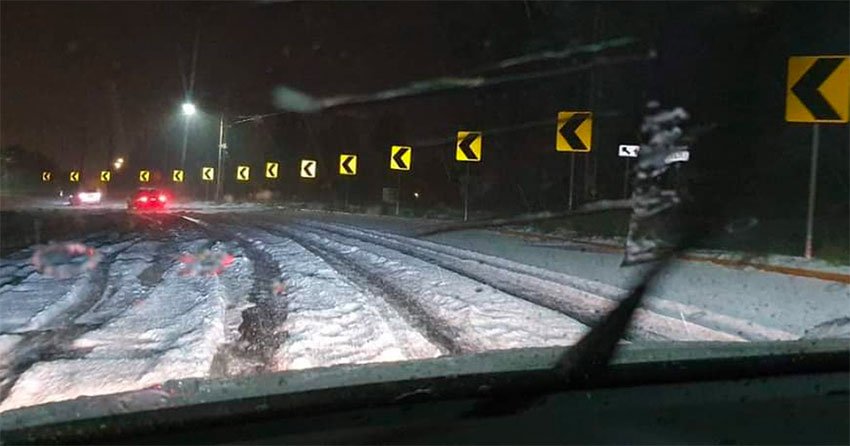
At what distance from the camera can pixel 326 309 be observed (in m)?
9.66

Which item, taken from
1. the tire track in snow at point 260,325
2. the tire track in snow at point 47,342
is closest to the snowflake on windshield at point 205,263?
the tire track in snow at point 260,325

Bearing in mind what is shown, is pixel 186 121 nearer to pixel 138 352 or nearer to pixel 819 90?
pixel 819 90

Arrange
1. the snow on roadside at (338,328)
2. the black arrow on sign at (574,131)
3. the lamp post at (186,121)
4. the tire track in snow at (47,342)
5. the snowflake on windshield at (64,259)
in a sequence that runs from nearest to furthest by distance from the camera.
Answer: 1. the tire track in snow at (47,342)
2. the snow on roadside at (338,328)
3. the snowflake on windshield at (64,259)
4. the black arrow on sign at (574,131)
5. the lamp post at (186,121)

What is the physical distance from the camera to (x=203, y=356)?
23.8 feet

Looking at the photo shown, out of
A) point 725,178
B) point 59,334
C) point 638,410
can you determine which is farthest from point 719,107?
point 638,410

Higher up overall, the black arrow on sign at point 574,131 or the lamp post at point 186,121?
the lamp post at point 186,121

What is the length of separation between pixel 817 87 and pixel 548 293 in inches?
218

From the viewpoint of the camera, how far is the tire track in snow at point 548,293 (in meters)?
8.51

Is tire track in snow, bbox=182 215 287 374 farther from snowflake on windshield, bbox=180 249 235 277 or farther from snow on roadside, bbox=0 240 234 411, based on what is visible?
snowflake on windshield, bbox=180 249 235 277

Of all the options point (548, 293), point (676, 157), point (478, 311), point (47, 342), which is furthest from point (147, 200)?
point (47, 342)

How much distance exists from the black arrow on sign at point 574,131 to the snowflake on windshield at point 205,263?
26.7 ft

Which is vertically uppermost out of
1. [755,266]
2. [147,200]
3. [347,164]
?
[347,164]

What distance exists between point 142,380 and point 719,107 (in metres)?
23.6

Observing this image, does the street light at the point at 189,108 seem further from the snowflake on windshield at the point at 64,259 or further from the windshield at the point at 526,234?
the snowflake on windshield at the point at 64,259
